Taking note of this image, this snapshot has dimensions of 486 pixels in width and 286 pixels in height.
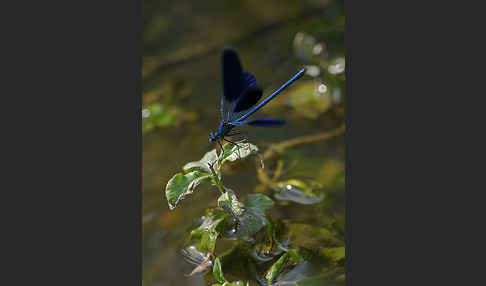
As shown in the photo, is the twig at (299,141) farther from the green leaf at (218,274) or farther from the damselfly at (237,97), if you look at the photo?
the green leaf at (218,274)

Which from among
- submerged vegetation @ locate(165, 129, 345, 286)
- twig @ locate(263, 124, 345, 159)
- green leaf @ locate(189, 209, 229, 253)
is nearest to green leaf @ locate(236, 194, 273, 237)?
submerged vegetation @ locate(165, 129, 345, 286)

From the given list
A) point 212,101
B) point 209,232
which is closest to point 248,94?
point 209,232

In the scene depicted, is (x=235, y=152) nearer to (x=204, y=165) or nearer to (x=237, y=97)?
(x=204, y=165)

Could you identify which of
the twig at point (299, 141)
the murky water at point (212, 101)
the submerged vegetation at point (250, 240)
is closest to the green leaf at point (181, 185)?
the submerged vegetation at point (250, 240)

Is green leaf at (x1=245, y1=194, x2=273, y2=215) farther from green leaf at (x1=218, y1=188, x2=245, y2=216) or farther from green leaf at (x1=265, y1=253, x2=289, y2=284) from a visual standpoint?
green leaf at (x1=265, y1=253, x2=289, y2=284)

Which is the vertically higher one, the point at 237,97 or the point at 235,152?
the point at 237,97

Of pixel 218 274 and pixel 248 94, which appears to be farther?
pixel 248 94
